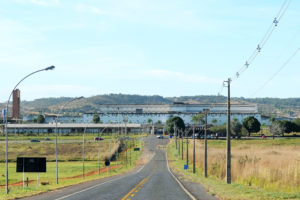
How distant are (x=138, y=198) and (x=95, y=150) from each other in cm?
13661

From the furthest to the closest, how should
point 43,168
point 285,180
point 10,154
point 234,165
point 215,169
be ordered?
point 10,154 → point 215,169 → point 234,165 → point 43,168 → point 285,180

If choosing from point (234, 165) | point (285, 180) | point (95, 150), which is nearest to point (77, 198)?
point (285, 180)

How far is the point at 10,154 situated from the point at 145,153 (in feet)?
160

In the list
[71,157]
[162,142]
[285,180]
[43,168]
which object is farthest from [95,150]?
[285,180]

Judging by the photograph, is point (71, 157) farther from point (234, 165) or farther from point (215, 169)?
point (234, 165)

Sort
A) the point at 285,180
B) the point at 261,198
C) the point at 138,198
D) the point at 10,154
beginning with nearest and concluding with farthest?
the point at 261,198 → the point at 138,198 → the point at 285,180 → the point at 10,154

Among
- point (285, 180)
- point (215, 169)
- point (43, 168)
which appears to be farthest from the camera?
point (215, 169)

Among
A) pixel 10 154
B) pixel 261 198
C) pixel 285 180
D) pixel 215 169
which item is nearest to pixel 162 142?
pixel 10 154

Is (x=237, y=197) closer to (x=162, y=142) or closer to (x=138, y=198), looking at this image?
(x=138, y=198)

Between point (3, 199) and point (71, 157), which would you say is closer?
point (3, 199)

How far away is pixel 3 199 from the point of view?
2920 cm

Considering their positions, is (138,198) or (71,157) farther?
(71,157)

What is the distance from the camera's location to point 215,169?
67188 millimetres

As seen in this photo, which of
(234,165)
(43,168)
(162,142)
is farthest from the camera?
(162,142)
